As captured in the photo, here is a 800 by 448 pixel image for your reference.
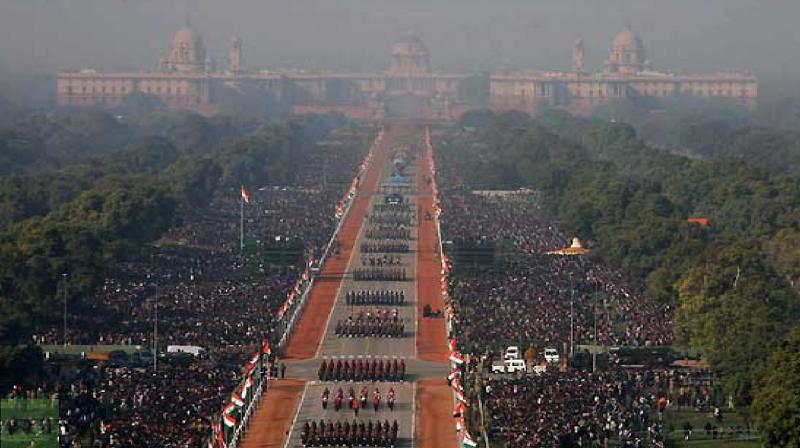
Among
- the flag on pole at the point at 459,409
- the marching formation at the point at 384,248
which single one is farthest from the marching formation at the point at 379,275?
the flag on pole at the point at 459,409

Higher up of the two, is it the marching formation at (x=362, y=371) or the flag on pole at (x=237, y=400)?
the flag on pole at (x=237, y=400)

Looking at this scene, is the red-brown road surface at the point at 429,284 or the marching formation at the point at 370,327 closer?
the red-brown road surface at the point at 429,284

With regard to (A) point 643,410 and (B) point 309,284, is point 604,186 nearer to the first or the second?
(B) point 309,284

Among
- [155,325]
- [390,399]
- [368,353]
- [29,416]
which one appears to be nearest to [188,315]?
[155,325]

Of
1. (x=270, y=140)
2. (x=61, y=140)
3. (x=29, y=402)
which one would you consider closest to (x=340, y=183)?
(x=270, y=140)

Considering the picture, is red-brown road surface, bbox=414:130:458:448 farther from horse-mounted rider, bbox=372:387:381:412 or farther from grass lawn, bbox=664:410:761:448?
grass lawn, bbox=664:410:761:448

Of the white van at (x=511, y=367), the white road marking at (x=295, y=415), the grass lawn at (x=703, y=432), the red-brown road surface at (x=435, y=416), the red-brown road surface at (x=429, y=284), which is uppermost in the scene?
the white van at (x=511, y=367)

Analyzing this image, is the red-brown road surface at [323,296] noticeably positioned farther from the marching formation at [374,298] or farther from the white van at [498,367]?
the white van at [498,367]

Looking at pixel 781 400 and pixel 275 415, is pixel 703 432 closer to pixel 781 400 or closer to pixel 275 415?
pixel 781 400
